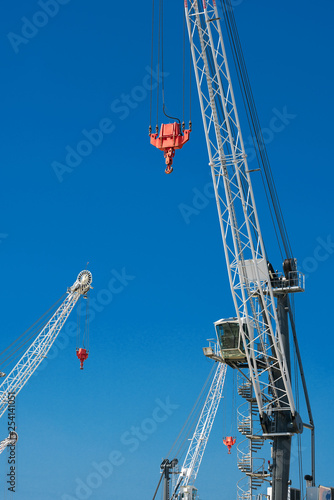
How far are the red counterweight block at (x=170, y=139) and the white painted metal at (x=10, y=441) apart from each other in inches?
2983

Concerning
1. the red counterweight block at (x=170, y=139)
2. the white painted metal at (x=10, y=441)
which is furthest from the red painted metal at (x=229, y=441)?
the red counterweight block at (x=170, y=139)

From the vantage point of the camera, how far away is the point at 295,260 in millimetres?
59562

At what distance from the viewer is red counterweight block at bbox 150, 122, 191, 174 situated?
4822 centimetres

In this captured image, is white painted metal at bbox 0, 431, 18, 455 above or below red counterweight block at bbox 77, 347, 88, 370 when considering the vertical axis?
below

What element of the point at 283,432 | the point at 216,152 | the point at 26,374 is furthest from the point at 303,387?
the point at 26,374

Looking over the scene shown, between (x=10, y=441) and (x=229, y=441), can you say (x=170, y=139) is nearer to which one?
(x=229, y=441)

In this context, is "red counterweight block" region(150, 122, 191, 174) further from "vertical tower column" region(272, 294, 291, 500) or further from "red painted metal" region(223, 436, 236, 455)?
"red painted metal" region(223, 436, 236, 455)

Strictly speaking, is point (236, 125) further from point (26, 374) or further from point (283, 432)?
point (26, 374)

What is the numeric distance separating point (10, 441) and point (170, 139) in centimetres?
7728

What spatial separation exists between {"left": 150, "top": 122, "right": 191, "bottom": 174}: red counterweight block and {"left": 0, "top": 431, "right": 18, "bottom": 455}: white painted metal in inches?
2983

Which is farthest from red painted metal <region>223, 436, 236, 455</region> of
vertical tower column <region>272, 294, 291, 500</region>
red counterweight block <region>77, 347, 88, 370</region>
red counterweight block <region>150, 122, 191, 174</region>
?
red counterweight block <region>150, 122, 191, 174</region>

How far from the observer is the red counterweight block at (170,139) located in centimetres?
4822

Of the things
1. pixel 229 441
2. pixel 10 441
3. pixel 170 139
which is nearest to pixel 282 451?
pixel 170 139

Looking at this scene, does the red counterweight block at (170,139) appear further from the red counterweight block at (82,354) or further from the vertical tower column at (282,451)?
the red counterweight block at (82,354)
